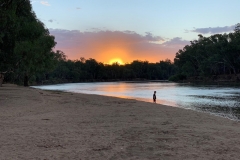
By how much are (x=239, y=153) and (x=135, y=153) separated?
2837 mm

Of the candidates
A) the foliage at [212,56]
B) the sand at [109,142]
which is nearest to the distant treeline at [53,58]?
the foliage at [212,56]

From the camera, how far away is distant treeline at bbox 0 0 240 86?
2506cm

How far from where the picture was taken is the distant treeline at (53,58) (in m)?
25.1

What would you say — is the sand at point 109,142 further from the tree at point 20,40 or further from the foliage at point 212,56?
the foliage at point 212,56

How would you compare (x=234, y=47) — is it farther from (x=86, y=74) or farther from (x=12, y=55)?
(x=86, y=74)

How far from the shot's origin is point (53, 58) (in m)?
47.7

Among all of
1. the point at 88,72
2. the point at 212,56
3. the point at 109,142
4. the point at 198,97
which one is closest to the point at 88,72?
the point at 88,72

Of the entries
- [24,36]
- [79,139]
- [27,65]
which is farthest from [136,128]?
[27,65]

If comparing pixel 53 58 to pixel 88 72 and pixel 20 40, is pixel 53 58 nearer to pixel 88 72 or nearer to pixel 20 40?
pixel 20 40

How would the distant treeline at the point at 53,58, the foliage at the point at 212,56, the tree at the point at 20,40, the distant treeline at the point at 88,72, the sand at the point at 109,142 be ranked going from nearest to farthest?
the sand at the point at 109,142, the tree at the point at 20,40, the distant treeline at the point at 53,58, the foliage at the point at 212,56, the distant treeline at the point at 88,72

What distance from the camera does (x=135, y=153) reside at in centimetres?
675

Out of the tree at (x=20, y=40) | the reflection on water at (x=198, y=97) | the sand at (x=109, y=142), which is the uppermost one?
the tree at (x=20, y=40)

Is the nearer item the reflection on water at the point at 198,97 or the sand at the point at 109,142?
the sand at the point at 109,142

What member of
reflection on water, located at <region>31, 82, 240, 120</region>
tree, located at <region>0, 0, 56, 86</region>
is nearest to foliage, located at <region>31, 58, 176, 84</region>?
reflection on water, located at <region>31, 82, 240, 120</region>
